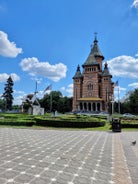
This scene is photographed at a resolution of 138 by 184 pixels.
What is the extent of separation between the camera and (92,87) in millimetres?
72875

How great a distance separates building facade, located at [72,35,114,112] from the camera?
71125 mm

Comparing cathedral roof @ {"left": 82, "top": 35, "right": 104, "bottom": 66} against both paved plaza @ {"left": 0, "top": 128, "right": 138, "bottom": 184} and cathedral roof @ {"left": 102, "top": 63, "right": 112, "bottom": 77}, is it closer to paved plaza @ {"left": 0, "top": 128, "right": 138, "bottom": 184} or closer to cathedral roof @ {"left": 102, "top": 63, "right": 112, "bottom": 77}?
cathedral roof @ {"left": 102, "top": 63, "right": 112, "bottom": 77}

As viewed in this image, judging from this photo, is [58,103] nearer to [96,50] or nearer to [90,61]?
[90,61]

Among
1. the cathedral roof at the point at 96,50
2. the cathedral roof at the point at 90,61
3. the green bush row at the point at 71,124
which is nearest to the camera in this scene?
the green bush row at the point at 71,124

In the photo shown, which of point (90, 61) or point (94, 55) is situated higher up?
point (94, 55)

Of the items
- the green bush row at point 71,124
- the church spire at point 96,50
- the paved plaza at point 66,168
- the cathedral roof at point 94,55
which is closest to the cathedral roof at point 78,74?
the cathedral roof at point 94,55

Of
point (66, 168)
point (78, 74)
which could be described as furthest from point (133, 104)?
point (66, 168)

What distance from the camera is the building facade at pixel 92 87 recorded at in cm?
7112

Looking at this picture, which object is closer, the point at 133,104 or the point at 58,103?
the point at 133,104

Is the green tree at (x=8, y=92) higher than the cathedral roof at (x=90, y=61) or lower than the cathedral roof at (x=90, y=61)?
lower

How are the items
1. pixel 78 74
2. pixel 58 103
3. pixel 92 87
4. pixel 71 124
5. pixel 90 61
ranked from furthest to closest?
1. pixel 58 103
2. pixel 78 74
3. pixel 90 61
4. pixel 92 87
5. pixel 71 124

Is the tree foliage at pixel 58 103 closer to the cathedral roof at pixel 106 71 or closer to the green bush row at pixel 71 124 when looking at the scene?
the cathedral roof at pixel 106 71

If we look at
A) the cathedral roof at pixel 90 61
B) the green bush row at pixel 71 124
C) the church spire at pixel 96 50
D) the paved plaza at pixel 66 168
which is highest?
the church spire at pixel 96 50

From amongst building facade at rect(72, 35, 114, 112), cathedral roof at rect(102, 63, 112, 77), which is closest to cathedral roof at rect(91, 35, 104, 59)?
building facade at rect(72, 35, 114, 112)
